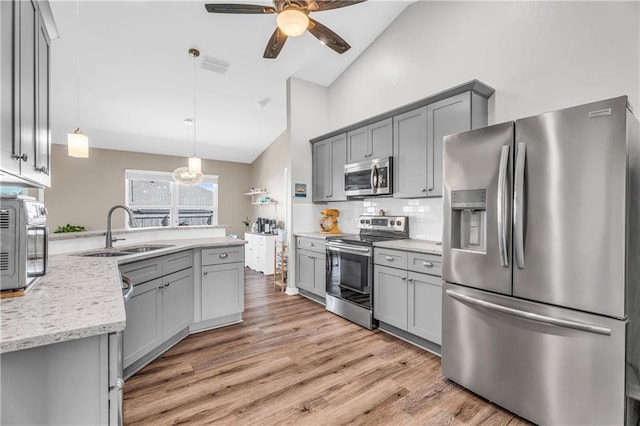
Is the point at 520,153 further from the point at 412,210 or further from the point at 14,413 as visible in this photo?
the point at 14,413

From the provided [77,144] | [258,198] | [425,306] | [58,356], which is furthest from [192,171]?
[258,198]

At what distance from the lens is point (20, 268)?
3.94ft

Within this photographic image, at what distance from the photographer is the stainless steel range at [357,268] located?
3248mm

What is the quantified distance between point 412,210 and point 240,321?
7.94 feet

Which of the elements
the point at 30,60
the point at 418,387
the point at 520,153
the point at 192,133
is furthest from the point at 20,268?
the point at 192,133

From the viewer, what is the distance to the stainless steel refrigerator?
1.51 metres

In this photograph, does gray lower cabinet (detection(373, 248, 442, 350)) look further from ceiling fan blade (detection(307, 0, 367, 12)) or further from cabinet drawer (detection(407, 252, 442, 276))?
ceiling fan blade (detection(307, 0, 367, 12))

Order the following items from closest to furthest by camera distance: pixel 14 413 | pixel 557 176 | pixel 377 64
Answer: pixel 14 413 → pixel 557 176 → pixel 377 64

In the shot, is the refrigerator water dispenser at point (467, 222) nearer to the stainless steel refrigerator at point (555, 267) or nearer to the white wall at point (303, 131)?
the stainless steel refrigerator at point (555, 267)

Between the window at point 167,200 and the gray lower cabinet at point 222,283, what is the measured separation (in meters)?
4.16

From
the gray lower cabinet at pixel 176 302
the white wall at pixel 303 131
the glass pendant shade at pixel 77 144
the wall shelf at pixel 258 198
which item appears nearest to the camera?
the gray lower cabinet at pixel 176 302

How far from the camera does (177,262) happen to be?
2.80 m

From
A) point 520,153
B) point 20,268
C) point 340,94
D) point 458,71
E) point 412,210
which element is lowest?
point 20,268

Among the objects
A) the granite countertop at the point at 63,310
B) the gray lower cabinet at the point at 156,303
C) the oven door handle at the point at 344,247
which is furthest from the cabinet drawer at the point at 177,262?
the oven door handle at the point at 344,247
